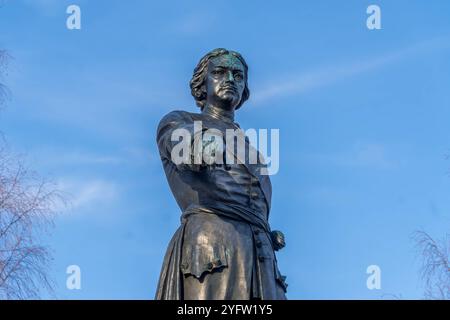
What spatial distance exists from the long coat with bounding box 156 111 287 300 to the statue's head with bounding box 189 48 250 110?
19.6 inches

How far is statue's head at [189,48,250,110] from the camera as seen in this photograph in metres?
11.0

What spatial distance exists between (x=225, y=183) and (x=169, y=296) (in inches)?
43.3

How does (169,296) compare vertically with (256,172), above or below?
below

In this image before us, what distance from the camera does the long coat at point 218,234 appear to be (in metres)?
9.80

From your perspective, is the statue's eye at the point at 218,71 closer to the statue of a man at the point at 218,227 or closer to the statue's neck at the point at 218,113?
the statue of a man at the point at 218,227

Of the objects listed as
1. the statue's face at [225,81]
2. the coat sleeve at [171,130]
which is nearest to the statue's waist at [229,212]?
the coat sleeve at [171,130]

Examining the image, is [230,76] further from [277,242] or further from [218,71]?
[277,242]

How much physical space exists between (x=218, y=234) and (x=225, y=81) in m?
1.68

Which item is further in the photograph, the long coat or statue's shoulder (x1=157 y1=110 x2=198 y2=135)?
statue's shoulder (x1=157 y1=110 x2=198 y2=135)

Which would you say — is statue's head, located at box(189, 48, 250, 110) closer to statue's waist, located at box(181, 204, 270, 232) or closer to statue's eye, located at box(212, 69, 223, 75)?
statue's eye, located at box(212, 69, 223, 75)

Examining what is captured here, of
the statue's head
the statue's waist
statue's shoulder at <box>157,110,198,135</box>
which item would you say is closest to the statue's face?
the statue's head
